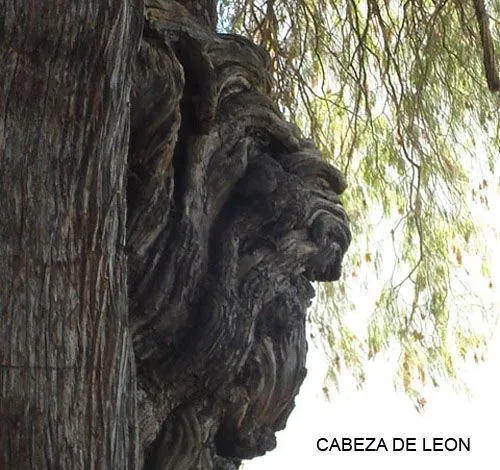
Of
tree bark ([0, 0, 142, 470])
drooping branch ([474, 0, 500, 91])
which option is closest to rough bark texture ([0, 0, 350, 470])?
tree bark ([0, 0, 142, 470])

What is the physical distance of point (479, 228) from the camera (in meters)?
4.94

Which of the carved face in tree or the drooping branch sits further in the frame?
the drooping branch

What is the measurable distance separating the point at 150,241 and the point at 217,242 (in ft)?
0.77

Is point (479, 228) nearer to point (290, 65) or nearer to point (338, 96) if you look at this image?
point (338, 96)

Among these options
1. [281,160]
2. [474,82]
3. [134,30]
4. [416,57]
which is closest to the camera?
[134,30]

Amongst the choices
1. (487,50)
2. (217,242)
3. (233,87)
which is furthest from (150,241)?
(487,50)

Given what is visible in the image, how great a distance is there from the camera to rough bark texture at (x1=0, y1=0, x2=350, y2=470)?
5.94 ft

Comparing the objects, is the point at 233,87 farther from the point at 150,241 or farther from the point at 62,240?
the point at 62,240

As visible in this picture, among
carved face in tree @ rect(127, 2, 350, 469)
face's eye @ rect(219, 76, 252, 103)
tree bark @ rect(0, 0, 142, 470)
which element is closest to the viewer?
tree bark @ rect(0, 0, 142, 470)

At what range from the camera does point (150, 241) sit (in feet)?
8.12

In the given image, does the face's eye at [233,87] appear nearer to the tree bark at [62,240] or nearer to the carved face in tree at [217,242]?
the carved face in tree at [217,242]

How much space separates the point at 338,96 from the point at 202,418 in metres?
2.33

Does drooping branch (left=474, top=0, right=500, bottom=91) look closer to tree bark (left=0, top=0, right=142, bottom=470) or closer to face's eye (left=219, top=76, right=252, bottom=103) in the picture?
face's eye (left=219, top=76, right=252, bottom=103)

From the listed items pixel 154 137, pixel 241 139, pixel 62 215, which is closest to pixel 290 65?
pixel 241 139
